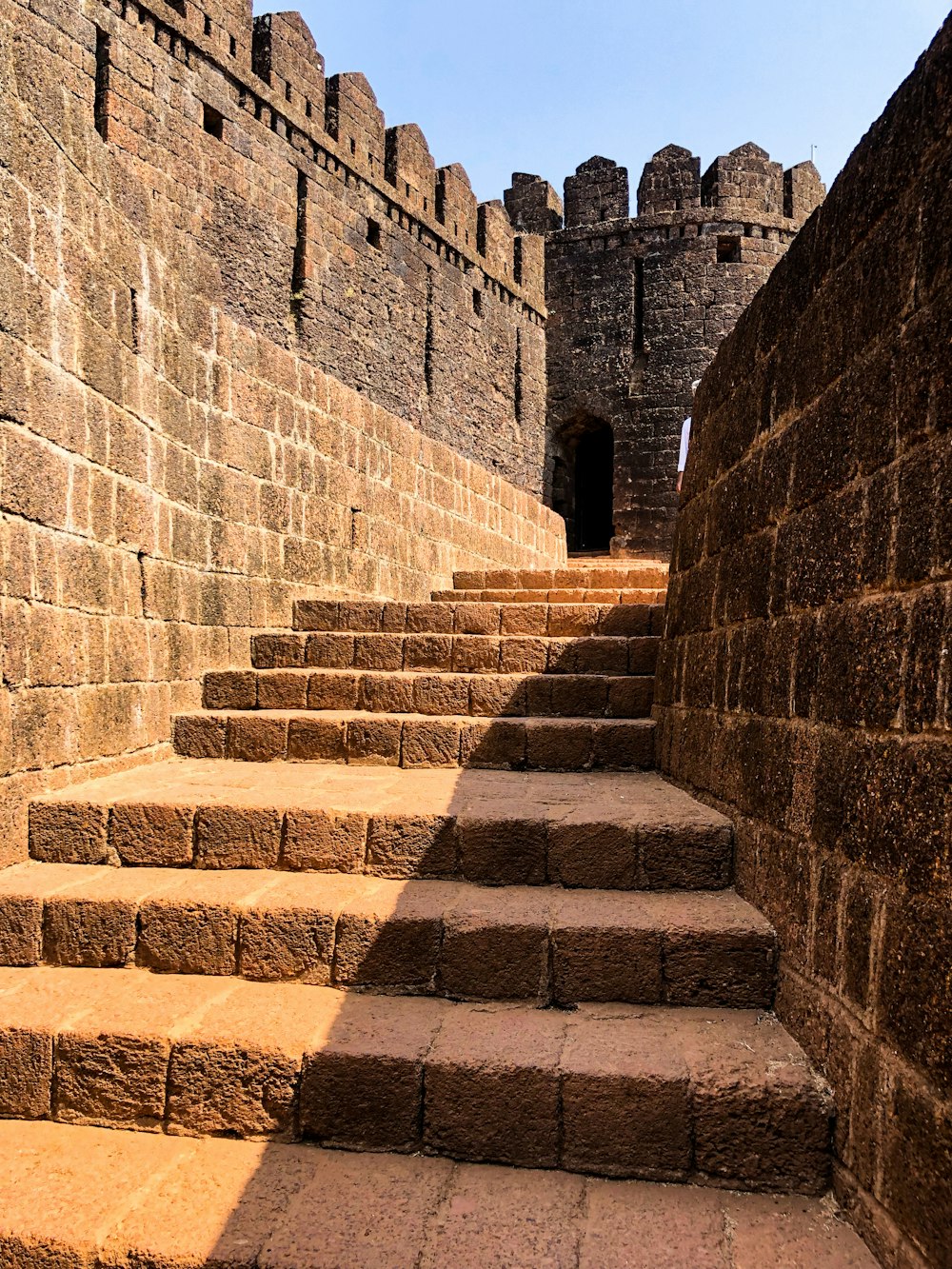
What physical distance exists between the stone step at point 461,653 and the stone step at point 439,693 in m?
0.20

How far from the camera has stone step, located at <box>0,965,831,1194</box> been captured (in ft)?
7.02

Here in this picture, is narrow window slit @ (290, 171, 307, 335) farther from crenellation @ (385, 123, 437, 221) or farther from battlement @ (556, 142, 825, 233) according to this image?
battlement @ (556, 142, 825, 233)

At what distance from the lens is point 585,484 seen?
888 inches

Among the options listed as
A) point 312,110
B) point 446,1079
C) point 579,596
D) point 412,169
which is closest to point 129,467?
point 446,1079

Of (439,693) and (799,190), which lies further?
(799,190)

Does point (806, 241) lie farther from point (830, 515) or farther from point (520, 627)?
point (520, 627)

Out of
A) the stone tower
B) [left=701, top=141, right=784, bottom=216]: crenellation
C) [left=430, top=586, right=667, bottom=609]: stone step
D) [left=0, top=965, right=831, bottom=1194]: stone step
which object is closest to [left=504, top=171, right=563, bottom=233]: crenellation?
the stone tower

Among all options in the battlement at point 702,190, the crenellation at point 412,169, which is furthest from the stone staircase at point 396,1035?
the battlement at point 702,190

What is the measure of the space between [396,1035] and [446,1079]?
0.70 ft

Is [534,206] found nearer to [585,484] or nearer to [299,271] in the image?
[585,484]

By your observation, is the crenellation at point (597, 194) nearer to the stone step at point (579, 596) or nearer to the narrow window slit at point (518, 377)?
the narrow window slit at point (518, 377)

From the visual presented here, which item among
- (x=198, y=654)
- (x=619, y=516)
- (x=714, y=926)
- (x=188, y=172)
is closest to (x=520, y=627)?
(x=198, y=654)

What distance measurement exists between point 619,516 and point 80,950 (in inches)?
718

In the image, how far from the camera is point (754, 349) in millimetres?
3133
